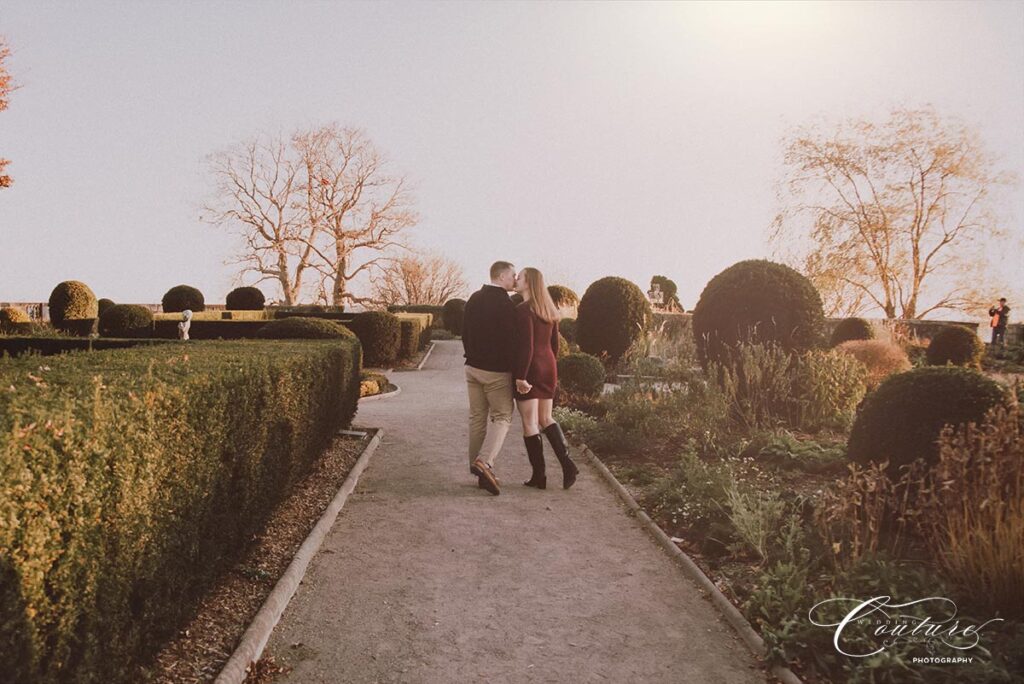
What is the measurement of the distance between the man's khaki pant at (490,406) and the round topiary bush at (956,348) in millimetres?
18056

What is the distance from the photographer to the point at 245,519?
4.86m

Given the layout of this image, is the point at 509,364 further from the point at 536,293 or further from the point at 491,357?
the point at 536,293

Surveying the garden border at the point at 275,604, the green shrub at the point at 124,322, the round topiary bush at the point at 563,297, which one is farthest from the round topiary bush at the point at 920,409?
the green shrub at the point at 124,322

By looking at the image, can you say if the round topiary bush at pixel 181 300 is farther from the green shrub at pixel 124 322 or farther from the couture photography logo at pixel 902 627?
the couture photography logo at pixel 902 627

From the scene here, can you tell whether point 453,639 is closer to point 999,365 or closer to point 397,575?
point 397,575

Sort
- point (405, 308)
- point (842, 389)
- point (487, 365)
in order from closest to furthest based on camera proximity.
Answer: point (487, 365), point (842, 389), point (405, 308)

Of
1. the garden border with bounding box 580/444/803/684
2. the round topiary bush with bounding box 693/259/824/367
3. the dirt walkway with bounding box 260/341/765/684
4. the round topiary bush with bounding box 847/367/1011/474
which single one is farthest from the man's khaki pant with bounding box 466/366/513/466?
the round topiary bush with bounding box 693/259/824/367

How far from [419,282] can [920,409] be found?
4154 centimetres

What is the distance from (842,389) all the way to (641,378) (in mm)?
3063

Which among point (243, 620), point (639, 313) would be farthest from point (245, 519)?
point (639, 313)

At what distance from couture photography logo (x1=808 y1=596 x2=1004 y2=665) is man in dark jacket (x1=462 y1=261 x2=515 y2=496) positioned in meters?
3.38

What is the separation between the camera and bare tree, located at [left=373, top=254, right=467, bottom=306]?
44.9m

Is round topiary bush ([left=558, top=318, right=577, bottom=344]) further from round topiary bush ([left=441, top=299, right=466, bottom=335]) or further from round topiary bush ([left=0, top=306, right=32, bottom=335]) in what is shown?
round topiary bush ([left=0, top=306, right=32, bottom=335])

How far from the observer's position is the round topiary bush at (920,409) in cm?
555
